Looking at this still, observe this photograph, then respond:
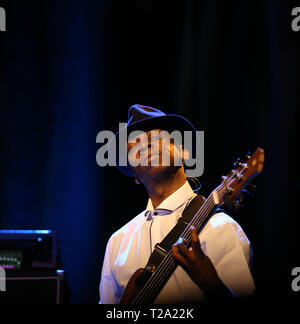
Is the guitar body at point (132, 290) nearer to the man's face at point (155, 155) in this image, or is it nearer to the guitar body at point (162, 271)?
the guitar body at point (162, 271)

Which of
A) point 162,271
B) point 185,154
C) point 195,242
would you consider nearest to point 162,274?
point 162,271

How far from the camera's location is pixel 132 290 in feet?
5.91

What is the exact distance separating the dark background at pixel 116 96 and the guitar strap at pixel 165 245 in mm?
1049

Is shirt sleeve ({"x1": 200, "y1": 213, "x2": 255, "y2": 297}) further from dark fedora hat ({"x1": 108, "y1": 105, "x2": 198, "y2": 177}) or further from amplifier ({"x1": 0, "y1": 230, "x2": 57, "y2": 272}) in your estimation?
amplifier ({"x1": 0, "y1": 230, "x2": 57, "y2": 272})

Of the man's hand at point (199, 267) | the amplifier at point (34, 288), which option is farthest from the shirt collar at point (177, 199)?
the amplifier at point (34, 288)

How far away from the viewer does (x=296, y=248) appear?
8.82 feet


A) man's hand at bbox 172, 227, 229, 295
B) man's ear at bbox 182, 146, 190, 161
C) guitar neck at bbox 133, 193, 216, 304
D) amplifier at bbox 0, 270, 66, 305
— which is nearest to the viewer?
man's hand at bbox 172, 227, 229, 295

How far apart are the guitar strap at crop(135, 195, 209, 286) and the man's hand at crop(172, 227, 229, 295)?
144 mm

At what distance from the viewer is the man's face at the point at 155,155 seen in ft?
6.59

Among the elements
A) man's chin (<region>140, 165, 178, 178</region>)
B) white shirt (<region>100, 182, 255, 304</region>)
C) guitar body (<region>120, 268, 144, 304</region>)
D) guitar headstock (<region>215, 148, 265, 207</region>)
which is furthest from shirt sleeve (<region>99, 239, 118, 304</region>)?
guitar headstock (<region>215, 148, 265, 207</region>)

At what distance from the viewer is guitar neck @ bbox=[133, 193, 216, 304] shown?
172 cm

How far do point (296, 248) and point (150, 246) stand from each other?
127 cm
